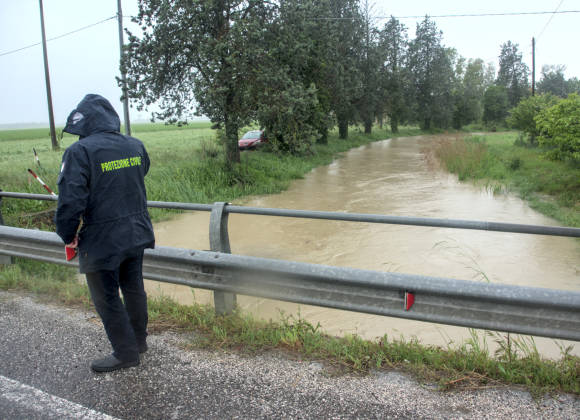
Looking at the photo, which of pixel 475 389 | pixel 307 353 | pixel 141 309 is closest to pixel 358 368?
pixel 307 353

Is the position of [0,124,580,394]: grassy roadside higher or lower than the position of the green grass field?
lower

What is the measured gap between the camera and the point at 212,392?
3.02 meters

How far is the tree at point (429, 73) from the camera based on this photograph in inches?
2505

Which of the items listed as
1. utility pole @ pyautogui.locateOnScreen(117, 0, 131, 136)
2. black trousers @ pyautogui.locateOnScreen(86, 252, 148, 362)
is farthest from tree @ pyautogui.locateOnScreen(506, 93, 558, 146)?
black trousers @ pyautogui.locateOnScreen(86, 252, 148, 362)

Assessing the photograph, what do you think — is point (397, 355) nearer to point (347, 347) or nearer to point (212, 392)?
point (347, 347)

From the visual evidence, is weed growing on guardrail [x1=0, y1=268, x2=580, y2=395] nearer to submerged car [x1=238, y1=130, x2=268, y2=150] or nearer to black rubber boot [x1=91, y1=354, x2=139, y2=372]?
black rubber boot [x1=91, y1=354, x2=139, y2=372]

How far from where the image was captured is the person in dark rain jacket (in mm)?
3094

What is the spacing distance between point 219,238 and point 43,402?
1.73 meters

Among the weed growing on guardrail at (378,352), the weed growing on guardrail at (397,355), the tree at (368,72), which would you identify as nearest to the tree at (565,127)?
the weed growing on guardrail at (378,352)

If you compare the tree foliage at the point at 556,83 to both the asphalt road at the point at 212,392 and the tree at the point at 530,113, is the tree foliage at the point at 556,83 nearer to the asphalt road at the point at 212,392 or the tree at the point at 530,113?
the tree at the point at 530,113

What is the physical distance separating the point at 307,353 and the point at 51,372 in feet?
5.74

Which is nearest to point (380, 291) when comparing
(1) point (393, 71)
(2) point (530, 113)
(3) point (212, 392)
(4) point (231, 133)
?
(3) point (212, 392)

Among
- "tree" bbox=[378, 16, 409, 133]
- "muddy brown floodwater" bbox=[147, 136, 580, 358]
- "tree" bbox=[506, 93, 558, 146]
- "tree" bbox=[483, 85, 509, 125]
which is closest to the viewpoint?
"muddy brown floodwater" bbox=[147, 136, 580, 358]

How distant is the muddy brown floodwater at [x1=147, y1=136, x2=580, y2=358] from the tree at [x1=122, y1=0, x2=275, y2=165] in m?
3.78
